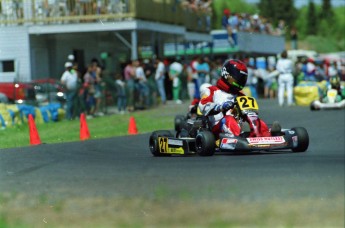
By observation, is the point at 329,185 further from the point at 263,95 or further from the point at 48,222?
the point at 263,95

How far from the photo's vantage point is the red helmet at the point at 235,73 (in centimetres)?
1252

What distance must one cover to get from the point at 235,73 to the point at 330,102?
14115 millimetres

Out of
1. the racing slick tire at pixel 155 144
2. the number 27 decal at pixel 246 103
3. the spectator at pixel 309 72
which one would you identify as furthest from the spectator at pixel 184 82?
the number 27 decal at pixel 246 103

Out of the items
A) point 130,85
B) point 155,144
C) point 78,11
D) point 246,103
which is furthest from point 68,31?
point 246,103

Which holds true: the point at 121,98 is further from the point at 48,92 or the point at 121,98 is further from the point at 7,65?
the point at 7,65

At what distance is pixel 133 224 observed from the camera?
6.73 metres

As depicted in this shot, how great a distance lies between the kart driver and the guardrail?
57.0 ft

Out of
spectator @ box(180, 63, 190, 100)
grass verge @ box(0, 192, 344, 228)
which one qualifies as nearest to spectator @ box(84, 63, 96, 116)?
spectator @ box(180, 63, 190, 100)

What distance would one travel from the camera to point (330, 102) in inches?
1032

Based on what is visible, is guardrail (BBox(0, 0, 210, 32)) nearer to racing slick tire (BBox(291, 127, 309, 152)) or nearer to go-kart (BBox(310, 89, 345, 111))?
go-kart (BBox(310, 89, 345, 111))

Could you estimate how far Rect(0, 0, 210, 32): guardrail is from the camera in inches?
1217

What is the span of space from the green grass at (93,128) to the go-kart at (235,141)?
13.3 ft

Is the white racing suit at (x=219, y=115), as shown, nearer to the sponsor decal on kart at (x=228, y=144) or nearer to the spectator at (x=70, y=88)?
the sponsor decal on kart at (x=228, y=144)

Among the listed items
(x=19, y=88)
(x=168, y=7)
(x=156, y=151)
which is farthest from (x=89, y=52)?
(x=156, y=151)
